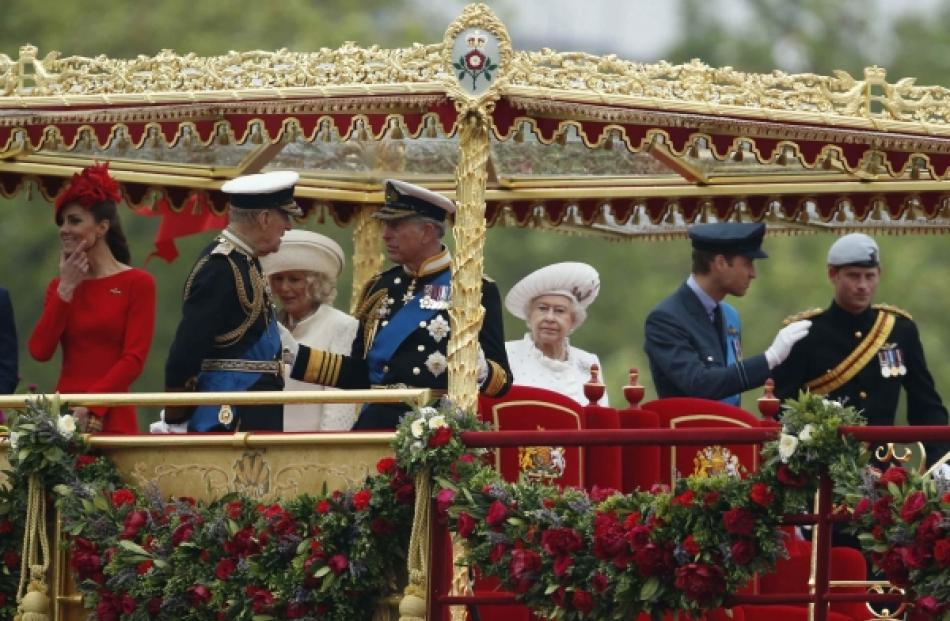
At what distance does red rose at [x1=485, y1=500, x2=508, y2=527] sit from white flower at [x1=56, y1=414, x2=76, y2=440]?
81.7 inches

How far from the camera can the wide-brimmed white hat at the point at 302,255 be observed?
43.5 feet

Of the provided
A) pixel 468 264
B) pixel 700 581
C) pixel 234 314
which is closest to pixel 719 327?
pixel 468 264

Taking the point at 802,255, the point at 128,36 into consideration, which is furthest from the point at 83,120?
the point at 802,255

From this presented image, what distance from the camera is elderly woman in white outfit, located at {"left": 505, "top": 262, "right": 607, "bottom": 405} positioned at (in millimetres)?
13719

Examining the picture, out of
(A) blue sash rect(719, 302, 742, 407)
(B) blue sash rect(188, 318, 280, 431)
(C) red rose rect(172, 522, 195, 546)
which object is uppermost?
(A) blue sash rect(719, 302, 742, 407)

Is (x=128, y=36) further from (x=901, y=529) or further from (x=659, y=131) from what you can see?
(x=901, y=529)

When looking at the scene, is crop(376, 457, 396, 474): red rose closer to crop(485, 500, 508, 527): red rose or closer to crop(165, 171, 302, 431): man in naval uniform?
A: crop(485, 500, 508, 527): red rose

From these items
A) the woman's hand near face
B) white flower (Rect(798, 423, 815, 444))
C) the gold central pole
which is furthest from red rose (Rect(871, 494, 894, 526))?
the woman's hand near face

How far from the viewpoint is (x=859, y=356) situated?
1341cm

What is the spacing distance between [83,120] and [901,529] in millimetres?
4605

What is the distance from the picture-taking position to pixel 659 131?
11.9 meters

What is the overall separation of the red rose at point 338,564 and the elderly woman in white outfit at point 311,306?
209cm

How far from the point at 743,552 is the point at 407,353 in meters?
2.25

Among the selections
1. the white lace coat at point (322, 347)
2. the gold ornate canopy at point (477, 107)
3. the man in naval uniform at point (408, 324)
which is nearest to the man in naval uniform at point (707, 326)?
the gold ornate canopy at point (477, 107)
